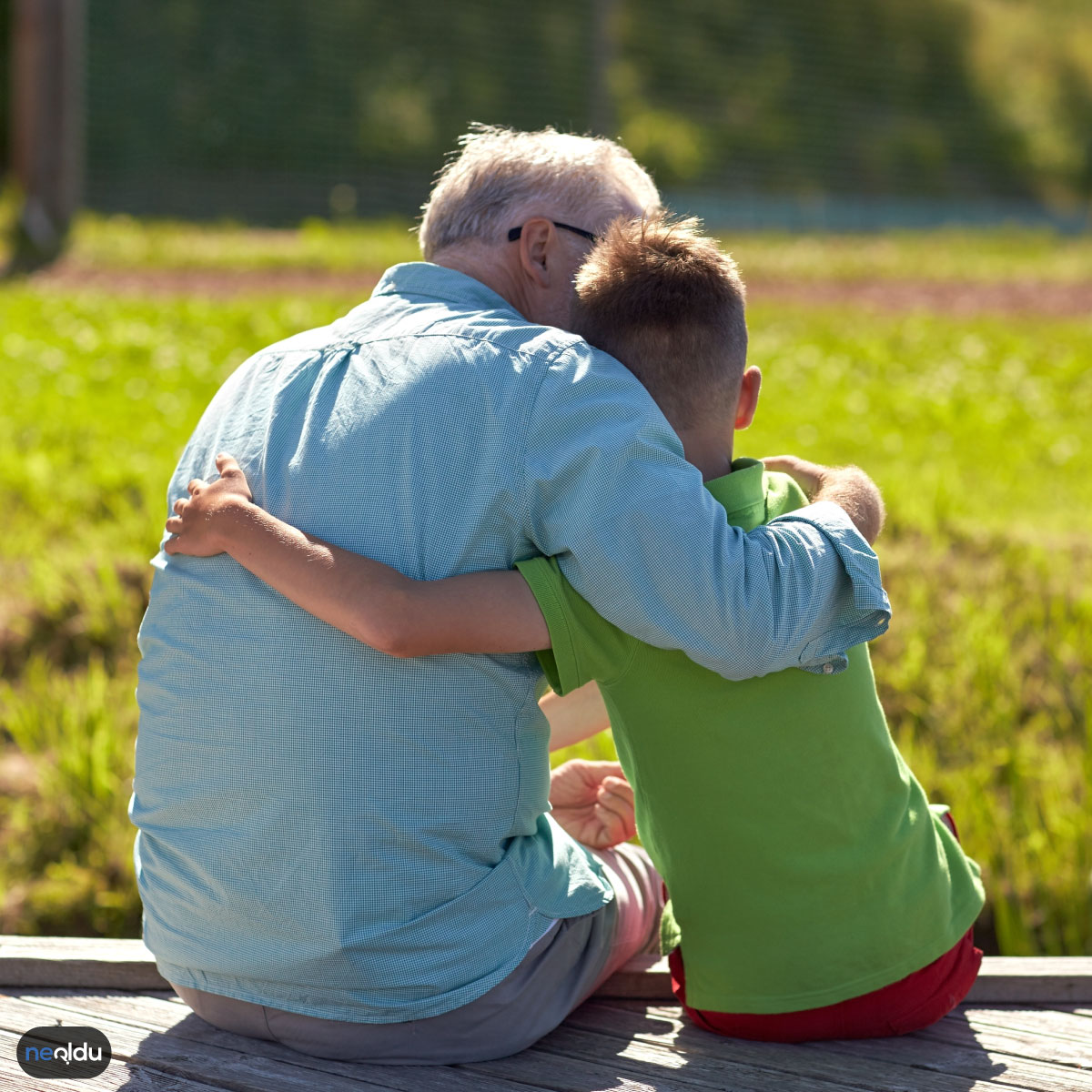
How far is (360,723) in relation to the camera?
61.9 inches

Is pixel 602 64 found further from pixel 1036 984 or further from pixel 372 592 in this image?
pixel 372 592

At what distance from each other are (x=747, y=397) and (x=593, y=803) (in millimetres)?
683

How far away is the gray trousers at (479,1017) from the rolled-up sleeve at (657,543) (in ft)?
1.49

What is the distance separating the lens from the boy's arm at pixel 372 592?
1516mm

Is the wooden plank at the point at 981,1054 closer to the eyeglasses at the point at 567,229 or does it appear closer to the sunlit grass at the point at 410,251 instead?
the eyeglasses at the point at 567,229

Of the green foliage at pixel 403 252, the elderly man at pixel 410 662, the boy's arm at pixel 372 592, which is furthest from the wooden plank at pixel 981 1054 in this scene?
the green foliage at pixel 403 252

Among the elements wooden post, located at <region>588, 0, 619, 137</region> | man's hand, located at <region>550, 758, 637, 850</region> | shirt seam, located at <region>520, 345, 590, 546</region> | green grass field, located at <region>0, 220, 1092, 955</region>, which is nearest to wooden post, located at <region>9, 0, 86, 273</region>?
green grass field, located at <region>0, 220, 1092, 955</region>

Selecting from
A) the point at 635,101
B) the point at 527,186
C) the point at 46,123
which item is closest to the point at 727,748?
the point at 527,186

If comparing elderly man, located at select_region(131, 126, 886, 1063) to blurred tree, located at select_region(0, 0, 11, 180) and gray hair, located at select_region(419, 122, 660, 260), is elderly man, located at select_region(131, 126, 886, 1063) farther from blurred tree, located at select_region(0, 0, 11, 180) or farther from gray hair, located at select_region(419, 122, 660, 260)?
blurred tree, located at select_region(0, 0, 11, 180)

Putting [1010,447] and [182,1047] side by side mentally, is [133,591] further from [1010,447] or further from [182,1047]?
[1010,447]

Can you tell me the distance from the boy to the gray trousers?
0.14 metres

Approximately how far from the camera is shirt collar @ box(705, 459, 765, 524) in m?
1.67

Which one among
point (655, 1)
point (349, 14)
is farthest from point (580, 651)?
point (655, 1)

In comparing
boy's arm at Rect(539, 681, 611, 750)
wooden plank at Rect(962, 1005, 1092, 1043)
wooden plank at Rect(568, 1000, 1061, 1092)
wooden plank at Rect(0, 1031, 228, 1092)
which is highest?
boy's arm at Rect(539, 681, 611, 750)
